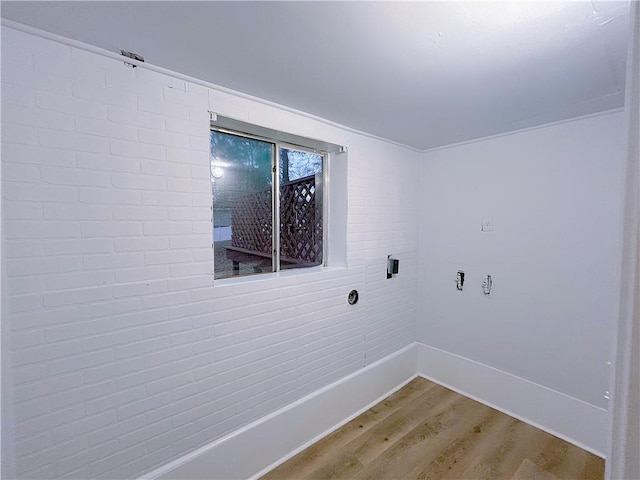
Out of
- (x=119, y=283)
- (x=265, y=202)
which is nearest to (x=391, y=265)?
(x=265, y=202)

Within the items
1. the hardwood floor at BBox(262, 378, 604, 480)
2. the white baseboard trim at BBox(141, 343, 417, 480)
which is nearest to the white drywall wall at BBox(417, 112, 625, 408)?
the hardwood floor at BBox(262, 378, 604, 480)

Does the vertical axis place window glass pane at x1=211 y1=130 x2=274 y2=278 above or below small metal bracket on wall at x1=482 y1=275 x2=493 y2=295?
above

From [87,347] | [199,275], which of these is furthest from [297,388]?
[87,347]

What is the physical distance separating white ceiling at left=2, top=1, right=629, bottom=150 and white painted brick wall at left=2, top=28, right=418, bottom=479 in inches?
8.2

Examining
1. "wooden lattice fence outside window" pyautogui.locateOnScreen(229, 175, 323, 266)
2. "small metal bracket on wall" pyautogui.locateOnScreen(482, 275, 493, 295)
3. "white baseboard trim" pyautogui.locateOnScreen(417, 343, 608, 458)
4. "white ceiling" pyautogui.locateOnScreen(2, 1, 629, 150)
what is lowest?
"white baseboard trim" pyautogui.locateOnScreen(417, 343, 608, 458)

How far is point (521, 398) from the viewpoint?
2.27 meters

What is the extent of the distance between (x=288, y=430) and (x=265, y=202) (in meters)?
1.59

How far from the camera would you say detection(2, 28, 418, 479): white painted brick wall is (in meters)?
1.11

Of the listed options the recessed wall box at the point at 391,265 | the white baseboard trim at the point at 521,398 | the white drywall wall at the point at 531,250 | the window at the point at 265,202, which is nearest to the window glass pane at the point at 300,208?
the window at the point at 265,202

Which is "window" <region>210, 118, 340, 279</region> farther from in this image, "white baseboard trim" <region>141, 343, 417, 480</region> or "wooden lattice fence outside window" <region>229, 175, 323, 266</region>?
"white baseboard trim" <region>141, 343, 417, 480</region>

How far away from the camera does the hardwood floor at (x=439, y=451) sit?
1772 mm

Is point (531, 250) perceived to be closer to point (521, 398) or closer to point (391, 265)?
point (391, 265)

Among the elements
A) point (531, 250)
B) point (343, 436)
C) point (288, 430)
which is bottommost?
point (343, 436)

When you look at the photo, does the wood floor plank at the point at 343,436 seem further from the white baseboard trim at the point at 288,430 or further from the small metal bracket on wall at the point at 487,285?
the small metal bracket on wall at the point at 487,285
